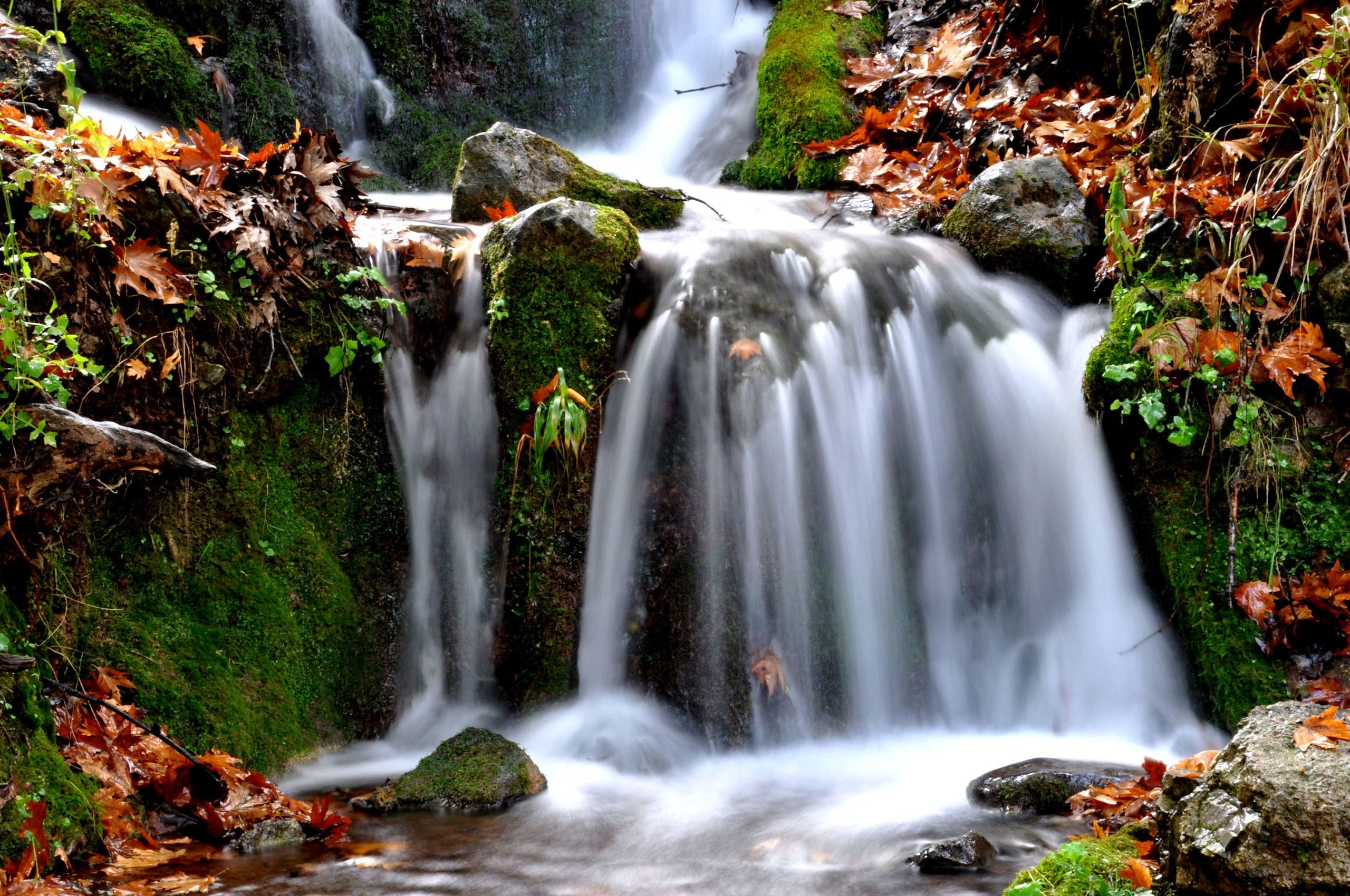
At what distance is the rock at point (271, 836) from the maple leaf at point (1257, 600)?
12.2 feet

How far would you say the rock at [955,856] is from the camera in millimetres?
→ 2893

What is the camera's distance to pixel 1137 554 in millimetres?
4652

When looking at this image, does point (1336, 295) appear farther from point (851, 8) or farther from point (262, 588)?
point (851, 8)

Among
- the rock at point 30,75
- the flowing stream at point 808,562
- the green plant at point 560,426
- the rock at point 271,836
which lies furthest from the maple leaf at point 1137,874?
the rock at point 30,75

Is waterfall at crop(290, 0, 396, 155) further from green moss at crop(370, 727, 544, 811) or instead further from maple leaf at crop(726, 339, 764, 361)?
green moss at crop(370, 727, 544, 811)

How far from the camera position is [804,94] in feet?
28.1

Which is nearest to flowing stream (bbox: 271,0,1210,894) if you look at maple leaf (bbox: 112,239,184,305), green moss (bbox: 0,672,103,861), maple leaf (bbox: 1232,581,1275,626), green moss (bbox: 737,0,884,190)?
maple leaf (bbox: 1232,581,1275,626)

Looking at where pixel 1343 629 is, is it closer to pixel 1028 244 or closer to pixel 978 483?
pixel 978 483

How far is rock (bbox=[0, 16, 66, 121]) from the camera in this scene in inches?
154

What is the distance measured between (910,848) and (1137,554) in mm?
2245

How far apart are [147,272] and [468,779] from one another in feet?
7.40

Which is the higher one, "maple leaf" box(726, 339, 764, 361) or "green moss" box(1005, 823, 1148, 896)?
"maple leaf" box(726, 339, 764, 361)

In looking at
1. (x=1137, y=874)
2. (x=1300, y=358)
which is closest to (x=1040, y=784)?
(x=1137, y=874)

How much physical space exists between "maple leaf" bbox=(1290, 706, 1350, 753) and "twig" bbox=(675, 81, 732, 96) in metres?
8.86
